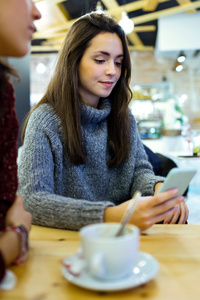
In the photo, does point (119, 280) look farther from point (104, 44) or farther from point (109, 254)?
point (104, 44)

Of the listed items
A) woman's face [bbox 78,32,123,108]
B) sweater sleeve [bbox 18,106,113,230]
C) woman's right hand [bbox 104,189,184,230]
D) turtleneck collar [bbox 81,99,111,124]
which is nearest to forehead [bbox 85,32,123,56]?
woman's face [bbox 78,32,123,108]

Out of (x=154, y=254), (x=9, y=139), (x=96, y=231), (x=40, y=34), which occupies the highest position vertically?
(x=40, y=34)

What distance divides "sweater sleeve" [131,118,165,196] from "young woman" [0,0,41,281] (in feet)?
2.28

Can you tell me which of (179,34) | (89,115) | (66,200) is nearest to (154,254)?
(66,200)

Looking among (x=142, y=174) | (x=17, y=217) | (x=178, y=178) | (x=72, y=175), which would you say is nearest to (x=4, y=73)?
(x=17, y=217)

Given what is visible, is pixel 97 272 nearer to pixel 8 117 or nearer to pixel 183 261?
pixel 183 261

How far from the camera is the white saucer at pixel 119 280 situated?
56cm

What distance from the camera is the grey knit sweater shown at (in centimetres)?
100

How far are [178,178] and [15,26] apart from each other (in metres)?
0.48

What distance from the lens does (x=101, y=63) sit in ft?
4.89

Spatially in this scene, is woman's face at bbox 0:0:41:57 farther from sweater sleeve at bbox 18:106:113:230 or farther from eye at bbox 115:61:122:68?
eye at bbox 115:61:122:68

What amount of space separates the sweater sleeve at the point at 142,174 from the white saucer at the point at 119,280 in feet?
2.51

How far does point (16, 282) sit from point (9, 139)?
0.35 m

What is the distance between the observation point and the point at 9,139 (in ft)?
2.74
